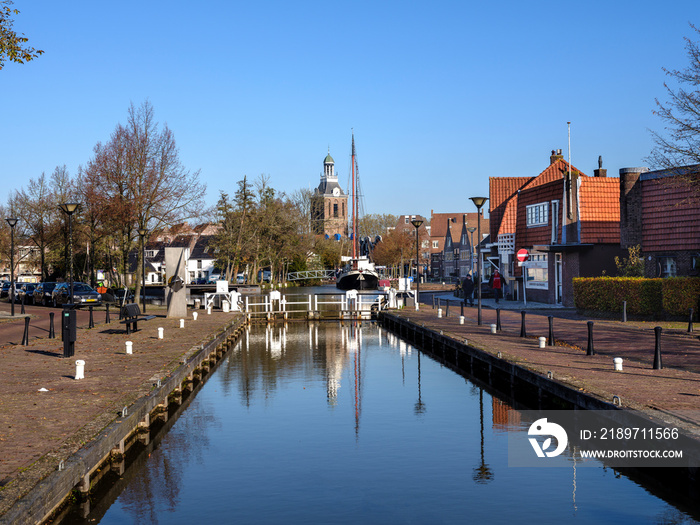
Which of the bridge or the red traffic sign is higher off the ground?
the red traffic sign

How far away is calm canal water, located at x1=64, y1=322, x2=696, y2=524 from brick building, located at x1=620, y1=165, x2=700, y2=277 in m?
17.3

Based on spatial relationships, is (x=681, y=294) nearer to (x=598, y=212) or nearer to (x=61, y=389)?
(x=598, y=212)

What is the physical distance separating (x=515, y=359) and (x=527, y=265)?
29.6 meters

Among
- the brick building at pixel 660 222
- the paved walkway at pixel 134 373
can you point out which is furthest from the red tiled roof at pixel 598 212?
the paved walkway at pixel 134 373

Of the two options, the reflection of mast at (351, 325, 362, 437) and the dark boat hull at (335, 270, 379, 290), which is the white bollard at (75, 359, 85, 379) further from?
the dark boat hull at (335, 270, 379, 290)

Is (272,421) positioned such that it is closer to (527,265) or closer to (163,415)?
(163,415)

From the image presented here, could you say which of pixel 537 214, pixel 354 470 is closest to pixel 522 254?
pixel 537 214

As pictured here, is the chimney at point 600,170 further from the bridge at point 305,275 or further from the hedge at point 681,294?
the bridge at point 305,275

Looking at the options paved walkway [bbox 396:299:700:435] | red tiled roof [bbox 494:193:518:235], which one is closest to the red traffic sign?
red tiled roof [bbox 494:193:518:235]

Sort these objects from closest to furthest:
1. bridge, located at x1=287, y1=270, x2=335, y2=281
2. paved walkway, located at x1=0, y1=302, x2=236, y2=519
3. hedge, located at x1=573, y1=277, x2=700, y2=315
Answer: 1. paved walkway, located at x1=0, y1=302, x2=236, y2=519
2. hedge, located at x1=573, y1=277, x2=700, y2=315
3. bridge, located at x1=287, y1=270, x2=335, y2=281

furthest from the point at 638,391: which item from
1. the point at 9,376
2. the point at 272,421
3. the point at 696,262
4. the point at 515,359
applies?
the point at 696,262

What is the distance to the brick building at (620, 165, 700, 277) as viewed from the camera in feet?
105

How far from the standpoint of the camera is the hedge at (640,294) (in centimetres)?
2786

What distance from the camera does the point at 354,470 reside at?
36.7ft
